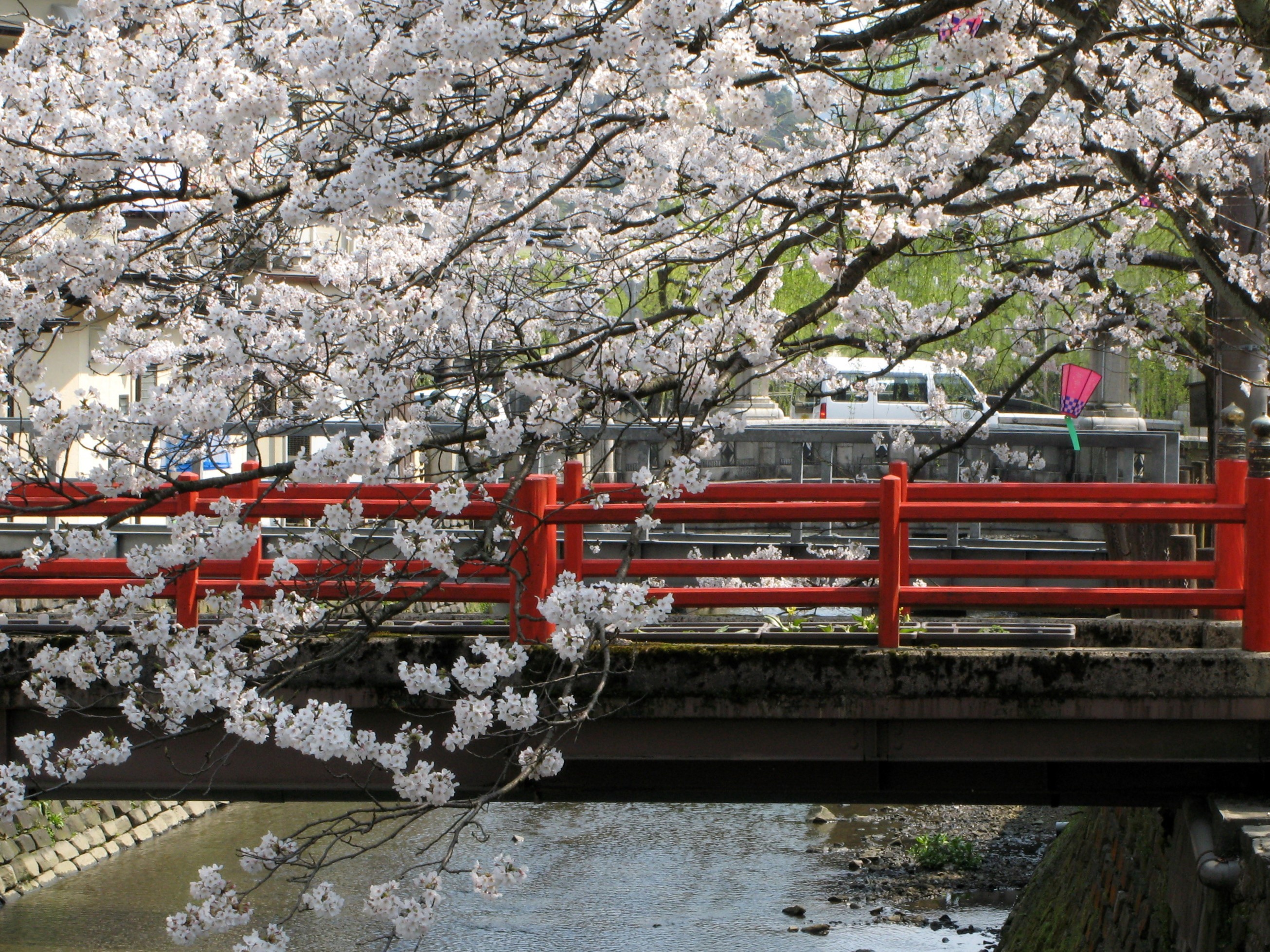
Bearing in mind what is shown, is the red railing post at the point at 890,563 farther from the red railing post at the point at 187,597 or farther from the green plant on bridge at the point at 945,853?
the green plant on bridge at the point at 945,853

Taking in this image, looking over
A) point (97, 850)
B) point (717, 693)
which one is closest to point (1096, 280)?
point (717, 693)

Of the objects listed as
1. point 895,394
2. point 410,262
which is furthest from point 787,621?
point 895,394

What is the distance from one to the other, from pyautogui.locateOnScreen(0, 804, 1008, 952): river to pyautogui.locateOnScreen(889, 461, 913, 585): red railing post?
540cm

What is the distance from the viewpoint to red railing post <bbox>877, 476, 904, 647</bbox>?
5957 millimetres

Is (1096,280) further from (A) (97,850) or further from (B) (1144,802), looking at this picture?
(A) (97,850)

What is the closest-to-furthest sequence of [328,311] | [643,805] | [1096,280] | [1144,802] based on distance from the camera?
[328,311] → [1144,802] → [1096,280] → [643,805]

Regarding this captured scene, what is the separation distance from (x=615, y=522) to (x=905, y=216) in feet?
7.26

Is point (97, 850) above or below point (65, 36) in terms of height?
below

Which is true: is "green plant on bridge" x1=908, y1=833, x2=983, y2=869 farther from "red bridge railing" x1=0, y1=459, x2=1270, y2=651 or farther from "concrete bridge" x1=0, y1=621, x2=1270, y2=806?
"red bridge railing" x1=0, y1=459, x2=1270, y2=651

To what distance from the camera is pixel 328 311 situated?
16.9 ft

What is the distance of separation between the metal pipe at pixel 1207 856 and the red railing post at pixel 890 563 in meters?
1.63

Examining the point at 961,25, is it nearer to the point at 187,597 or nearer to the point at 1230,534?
the point at 1230,534

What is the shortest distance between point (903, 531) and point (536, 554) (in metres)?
1.86

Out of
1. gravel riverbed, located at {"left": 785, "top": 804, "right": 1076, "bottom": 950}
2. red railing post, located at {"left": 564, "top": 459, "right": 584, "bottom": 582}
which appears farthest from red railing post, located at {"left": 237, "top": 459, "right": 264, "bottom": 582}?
gravel riverbed, located at {"left": 785, "top": 804, "right": 1076, "bottom": 950}
